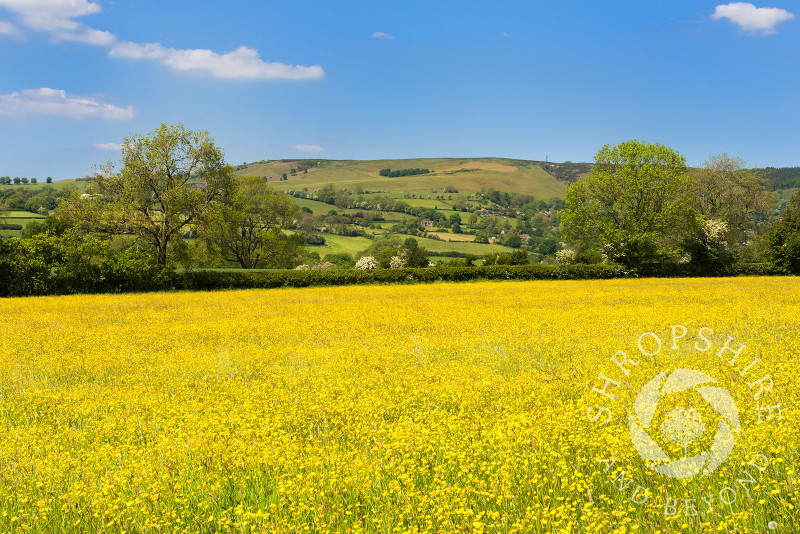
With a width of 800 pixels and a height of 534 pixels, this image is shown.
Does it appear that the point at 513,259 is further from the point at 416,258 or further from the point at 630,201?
the point at 630,201

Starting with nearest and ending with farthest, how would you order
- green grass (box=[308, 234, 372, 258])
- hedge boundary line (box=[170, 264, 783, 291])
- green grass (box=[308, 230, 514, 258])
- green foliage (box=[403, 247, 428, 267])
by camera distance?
hedge boundary line (box=[170, 264, 783, 291]) → green foliage (box=[403, 247, 428, 267]) → green grass (box=[308, 234, 372, 258]) → green grass (box=[308, 230, 514, 258])

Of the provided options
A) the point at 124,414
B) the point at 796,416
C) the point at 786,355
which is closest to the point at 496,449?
the point at 796,416

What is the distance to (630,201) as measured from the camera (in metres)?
52.1

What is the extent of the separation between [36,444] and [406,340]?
788 centimetres

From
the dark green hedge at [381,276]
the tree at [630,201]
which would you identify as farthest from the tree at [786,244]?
the dark green hedge at [381,276]

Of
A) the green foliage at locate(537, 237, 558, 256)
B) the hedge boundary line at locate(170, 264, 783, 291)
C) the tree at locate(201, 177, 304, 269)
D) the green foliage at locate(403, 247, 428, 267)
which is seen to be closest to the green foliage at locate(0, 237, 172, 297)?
the hedge boundary line at locate(170, 264, 783, 291)

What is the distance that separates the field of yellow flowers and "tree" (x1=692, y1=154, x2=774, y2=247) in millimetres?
56208

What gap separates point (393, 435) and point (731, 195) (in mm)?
69371

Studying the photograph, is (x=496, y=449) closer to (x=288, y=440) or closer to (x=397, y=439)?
(x=397, y=439)

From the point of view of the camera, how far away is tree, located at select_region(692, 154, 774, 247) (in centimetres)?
6025
